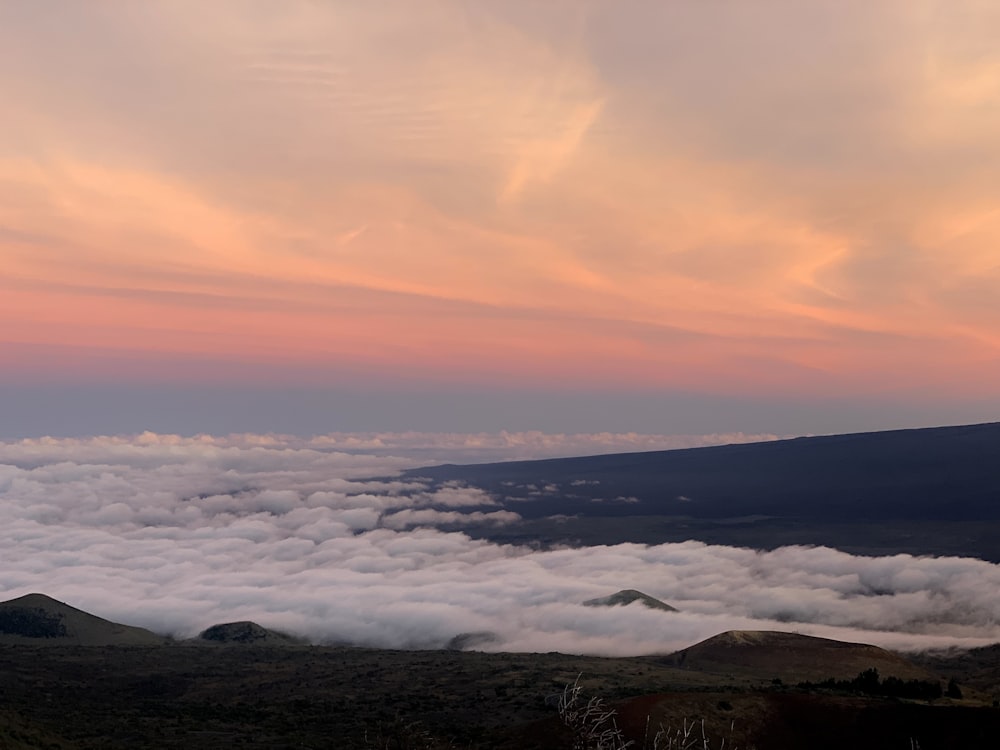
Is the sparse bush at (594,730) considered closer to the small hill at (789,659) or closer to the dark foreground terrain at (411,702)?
the dark foreground terrain at (411,702)

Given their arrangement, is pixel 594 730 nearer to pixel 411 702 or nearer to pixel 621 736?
pixel 621 736

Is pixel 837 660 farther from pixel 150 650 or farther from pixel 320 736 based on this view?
pixel 150 650

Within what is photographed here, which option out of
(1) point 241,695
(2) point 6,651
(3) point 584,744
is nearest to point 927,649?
(1) point 241,695

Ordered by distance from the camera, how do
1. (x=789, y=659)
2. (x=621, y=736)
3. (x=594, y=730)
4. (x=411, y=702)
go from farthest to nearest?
(x=789, y=659) < (x=411, y=702) < (x=594, y=730) < (x=621, y=736)

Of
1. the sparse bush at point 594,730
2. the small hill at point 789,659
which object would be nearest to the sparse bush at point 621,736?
the sparse bush at point 594,730


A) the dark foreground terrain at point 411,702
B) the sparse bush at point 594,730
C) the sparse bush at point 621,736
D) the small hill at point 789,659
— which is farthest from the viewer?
the small hill at point 789,659

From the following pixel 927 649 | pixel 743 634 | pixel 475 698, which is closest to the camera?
pixel 475 698

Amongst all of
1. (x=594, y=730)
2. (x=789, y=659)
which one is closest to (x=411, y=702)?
(x=594, y=730)
